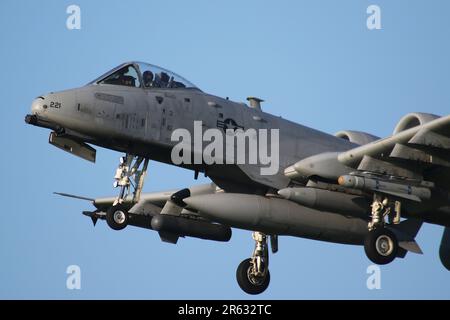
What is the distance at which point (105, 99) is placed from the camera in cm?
2242

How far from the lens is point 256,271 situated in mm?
26766

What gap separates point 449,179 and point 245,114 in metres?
4.92

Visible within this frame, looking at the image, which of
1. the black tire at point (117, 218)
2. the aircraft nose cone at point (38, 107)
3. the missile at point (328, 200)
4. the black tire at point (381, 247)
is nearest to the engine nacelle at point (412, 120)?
the missile at point (328, 200)

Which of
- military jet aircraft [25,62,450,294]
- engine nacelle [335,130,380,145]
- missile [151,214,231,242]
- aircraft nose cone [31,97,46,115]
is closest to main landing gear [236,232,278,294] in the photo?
missile [151,214,231,242]

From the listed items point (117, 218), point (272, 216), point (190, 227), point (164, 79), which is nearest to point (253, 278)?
point (190, 227)

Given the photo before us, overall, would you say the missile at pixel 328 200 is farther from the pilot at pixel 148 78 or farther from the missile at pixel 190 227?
the pilot at pixel 148 78

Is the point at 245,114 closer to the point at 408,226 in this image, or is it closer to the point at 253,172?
the point at 253,172

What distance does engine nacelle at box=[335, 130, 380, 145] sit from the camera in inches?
1039

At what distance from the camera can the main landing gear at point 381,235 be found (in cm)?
2299

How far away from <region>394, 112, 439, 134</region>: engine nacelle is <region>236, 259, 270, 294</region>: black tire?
19.8 feet

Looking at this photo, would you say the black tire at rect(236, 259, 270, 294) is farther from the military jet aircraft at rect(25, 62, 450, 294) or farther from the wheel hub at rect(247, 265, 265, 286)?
the military jet aircraft at rect(25, 62, 450, 294)

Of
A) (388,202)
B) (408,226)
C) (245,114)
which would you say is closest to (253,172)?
(245,114)

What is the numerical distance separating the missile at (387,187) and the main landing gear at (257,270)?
490 centimetres

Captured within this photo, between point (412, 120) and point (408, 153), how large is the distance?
91cm
